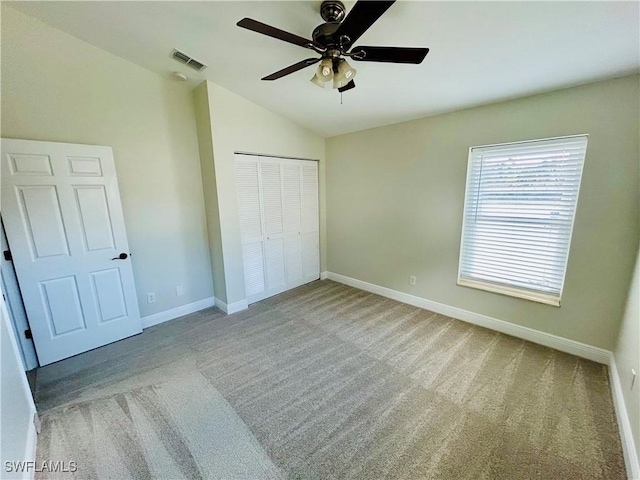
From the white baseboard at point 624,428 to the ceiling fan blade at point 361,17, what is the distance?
268 centimetres

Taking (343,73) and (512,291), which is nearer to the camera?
(343,73)

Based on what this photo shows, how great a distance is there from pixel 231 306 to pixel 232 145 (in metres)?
2.07

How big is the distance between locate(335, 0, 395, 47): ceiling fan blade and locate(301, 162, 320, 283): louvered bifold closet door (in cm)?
266

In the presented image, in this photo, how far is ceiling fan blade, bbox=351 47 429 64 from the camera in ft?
4.95

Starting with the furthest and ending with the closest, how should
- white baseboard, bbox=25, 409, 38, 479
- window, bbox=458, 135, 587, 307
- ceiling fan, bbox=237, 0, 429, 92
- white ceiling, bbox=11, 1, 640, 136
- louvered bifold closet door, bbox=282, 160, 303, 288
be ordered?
louvered bifold closet door, bbox=282, 160, 303, 288 < window, bbox=458, 135, 587, 307 < white ceiling, bbox=11, 1, 640, 136 < white baseboard, bbox=25, 409, 38, 479 < ceiling fan, bbox=237, 0, 429, 92

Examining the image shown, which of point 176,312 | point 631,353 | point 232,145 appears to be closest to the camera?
point 631,353

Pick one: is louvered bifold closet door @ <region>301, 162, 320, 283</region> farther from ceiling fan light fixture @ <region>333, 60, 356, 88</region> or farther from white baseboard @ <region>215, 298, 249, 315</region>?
ceiling fan light fixture @ <region>333, 60, 356, 88</region>

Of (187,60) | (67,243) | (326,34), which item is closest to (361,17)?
(326,34)

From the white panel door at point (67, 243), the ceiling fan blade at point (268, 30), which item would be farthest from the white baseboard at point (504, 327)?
the white panel door at point (67, 243)

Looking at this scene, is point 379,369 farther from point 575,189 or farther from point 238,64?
point 238,64

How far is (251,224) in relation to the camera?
11.6 ft

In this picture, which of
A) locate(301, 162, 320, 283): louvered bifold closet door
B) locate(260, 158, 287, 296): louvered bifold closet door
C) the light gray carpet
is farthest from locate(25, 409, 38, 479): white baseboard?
locate(301, 162, 320, 283): louvered bifold closet door

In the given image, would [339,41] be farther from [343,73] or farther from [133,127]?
[133,127]

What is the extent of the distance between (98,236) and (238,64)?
2.24 meters
